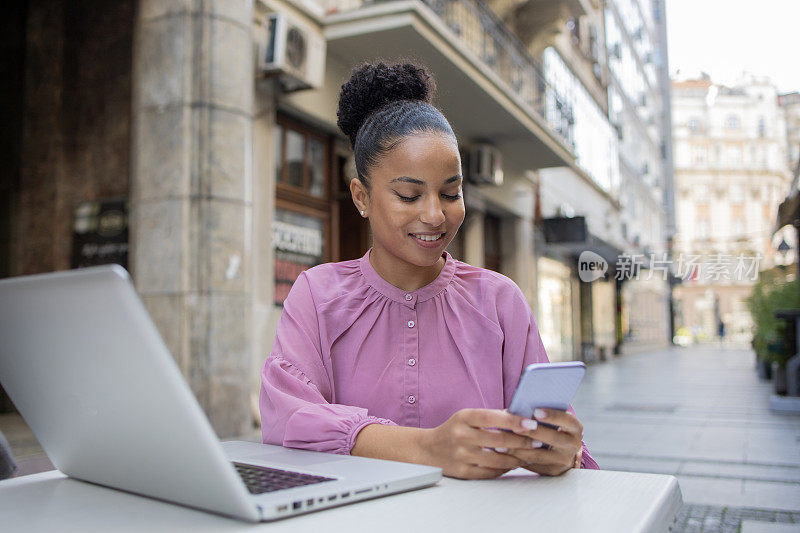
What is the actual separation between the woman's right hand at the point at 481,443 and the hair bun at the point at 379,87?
0.84 metres

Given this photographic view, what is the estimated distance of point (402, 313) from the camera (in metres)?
1.54

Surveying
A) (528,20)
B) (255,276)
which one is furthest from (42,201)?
(528,20)

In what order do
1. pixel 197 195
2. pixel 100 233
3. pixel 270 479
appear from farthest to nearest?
pixel 100 233
pixel 197 195
pixel 270 479

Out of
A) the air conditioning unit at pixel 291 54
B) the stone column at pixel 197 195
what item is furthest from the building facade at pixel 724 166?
the stone column at pixel 197 195

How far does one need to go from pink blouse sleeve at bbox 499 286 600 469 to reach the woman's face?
199mm

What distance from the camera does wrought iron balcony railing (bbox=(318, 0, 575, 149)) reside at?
9.84 metres

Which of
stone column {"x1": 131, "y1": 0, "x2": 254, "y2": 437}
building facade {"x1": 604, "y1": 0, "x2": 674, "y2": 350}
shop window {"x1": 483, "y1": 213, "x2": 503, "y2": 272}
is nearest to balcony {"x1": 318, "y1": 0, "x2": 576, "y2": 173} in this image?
shop window {"x1": 483, "y1": 213, "x2": 503, "y2": 272}

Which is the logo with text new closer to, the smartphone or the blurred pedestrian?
the blurred pedestrian

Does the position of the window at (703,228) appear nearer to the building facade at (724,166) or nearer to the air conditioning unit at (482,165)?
the building facade at (724,166)

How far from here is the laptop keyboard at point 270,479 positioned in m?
0.89

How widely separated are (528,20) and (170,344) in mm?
10014

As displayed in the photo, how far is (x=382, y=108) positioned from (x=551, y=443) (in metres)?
0.88

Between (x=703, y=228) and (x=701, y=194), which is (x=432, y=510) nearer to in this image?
(x=703, y=228)

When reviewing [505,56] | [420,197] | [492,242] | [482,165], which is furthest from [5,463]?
[492,242]
